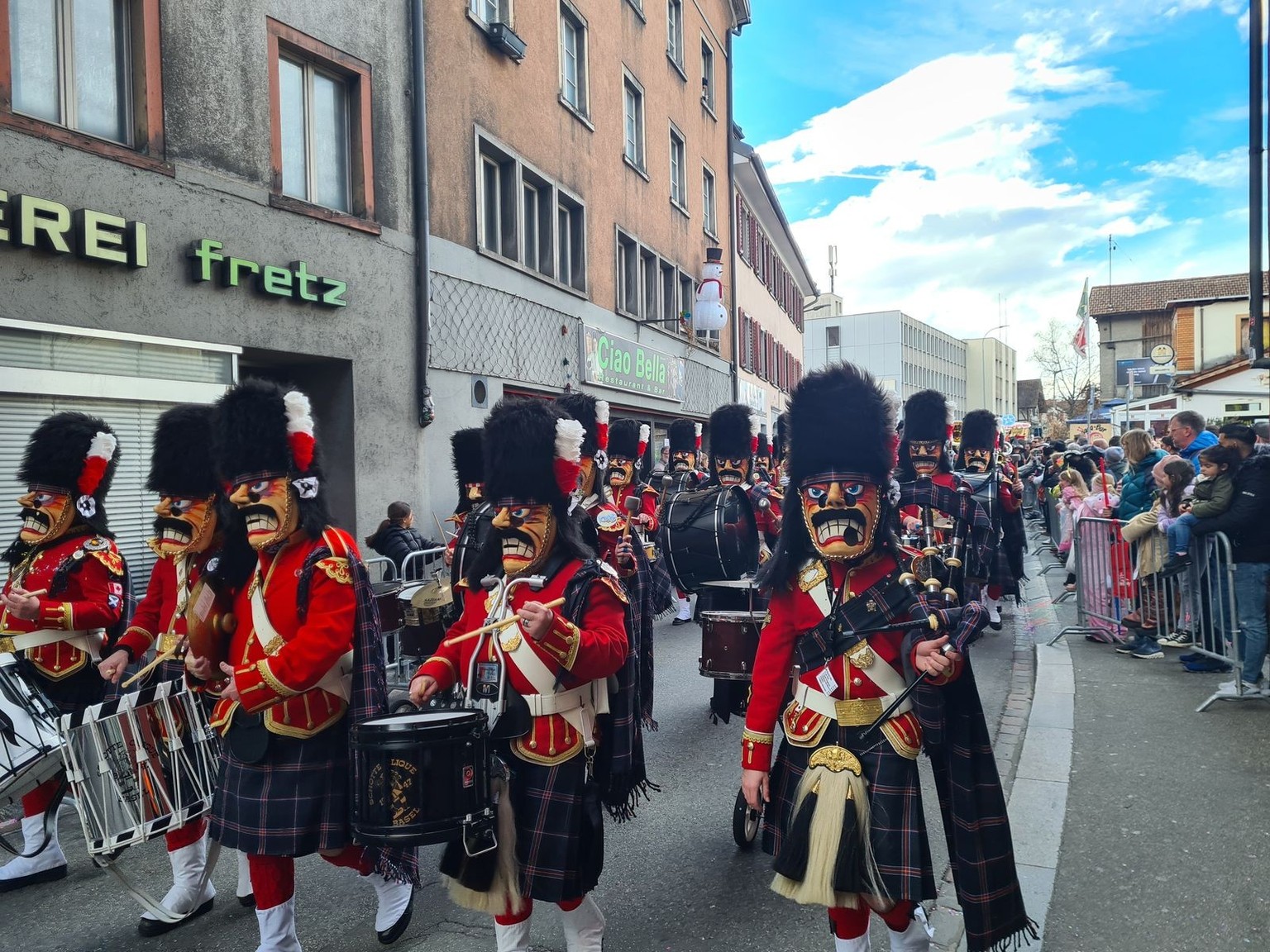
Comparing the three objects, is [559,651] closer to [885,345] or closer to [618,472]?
[618,472]

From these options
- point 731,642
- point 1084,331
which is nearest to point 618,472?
point 731,642

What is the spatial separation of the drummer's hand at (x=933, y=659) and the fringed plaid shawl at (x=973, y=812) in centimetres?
23

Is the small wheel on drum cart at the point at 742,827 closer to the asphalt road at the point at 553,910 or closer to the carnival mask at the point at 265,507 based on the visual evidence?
the asphalt road at the point at 553,910

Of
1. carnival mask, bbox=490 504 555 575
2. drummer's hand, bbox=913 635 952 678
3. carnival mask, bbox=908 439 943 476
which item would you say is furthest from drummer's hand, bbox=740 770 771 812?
carnival mask, bbox=908 439 943 476

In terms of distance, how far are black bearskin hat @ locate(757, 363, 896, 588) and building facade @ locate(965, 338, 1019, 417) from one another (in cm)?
10369

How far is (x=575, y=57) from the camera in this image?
1634cm

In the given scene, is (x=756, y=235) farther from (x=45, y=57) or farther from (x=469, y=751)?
(x=469, y=751)

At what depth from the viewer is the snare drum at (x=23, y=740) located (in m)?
3.63

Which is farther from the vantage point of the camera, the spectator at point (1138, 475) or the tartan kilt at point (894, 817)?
the spectator at point (1138, 475)

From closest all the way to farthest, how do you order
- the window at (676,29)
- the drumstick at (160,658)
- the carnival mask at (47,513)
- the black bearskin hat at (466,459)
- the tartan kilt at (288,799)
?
the tartan kilt at (288,799)
the drumstick at (160,658)
the carnival mask at (47,513)
the black bearskin hat at (466,459)
the window at (676,29)

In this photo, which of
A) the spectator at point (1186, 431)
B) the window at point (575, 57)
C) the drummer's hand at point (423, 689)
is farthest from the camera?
the window at point (575, 57)

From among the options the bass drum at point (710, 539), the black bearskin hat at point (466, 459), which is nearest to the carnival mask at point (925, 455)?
the bass drum at point (710, 539)

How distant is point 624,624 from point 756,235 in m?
29.7

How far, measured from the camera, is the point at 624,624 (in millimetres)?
3248
